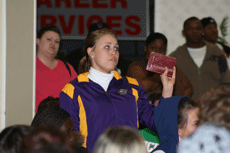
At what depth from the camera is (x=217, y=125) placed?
1.27 m

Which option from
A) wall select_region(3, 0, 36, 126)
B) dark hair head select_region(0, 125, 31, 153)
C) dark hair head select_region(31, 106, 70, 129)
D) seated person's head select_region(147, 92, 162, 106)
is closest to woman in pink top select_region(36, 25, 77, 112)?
wall select_region(3, 0, 36, 126)

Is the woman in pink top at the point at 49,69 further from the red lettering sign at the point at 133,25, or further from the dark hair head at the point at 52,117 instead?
the red lettering sign at the point at 133,25

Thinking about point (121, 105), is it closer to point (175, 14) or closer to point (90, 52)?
point (90, 52)

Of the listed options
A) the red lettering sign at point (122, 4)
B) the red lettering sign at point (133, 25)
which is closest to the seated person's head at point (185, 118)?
the red lettering sign at point (133, 25)

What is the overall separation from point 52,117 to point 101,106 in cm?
41

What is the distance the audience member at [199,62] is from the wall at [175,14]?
1094mm

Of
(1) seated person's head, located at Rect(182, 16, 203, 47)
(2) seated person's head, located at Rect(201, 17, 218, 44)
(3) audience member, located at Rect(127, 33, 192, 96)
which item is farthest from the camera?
(2) seated person's head, located at Rect(201, 17, 218, 44)

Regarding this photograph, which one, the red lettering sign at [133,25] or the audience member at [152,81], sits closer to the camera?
the audience member at [152,81]

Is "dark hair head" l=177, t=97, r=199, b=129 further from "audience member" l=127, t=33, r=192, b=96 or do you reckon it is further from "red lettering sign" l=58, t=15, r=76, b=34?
"red lettering sign" l=58, t=15, r=76, b=34

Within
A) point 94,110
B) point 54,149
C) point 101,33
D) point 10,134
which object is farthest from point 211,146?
point 101,33

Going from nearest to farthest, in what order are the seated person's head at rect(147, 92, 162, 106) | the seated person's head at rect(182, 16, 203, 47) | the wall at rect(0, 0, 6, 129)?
the wall at rect(0, 0, 6, 129), the seated person's head at rect(147, 92, 162, 106), the seated person's head at rect(182, 16, 203, 47)

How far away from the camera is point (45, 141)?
3.80ft

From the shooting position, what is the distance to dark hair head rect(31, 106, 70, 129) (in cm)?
222

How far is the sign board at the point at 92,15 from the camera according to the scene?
231 inches
